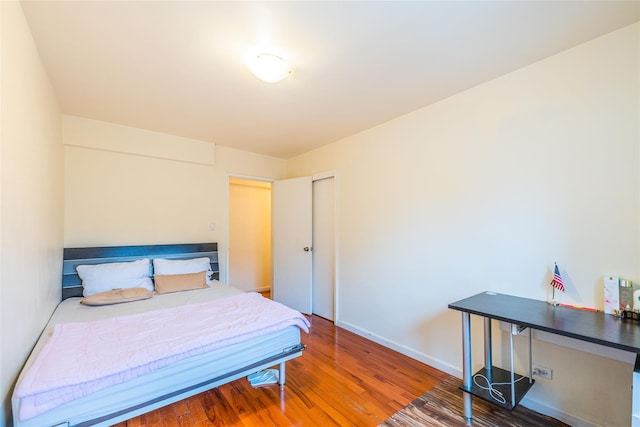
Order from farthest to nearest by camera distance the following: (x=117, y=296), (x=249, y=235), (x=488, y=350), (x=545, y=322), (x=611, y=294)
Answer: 1. (x=249, y=235)
2. (x=117, y=296)
3. (x=488, y=350)
4. (x=611, y=294)
5. (x=545, y=322)

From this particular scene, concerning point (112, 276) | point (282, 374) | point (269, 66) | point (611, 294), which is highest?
point (269, 66)

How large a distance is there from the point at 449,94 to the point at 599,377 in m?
2.26

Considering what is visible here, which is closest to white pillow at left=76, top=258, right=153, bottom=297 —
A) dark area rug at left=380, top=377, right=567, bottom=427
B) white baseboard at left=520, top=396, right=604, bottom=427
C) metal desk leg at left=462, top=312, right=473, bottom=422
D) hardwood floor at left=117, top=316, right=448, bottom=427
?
hardwood floor at left=117, top=316, right=448, bottom=427

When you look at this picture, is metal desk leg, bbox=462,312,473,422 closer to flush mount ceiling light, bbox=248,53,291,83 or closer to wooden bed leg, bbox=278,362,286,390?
wooden bed leg, bbox=278,362,286,390

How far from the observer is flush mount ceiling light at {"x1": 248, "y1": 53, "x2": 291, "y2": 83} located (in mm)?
1819

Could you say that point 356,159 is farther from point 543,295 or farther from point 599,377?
point 599,377

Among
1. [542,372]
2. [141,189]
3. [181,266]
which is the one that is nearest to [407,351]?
[542,372]

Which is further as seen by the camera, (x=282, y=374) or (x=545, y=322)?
(x=282, y=374)

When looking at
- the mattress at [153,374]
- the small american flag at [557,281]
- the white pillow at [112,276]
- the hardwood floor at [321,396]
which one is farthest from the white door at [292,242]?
the small american flag at [557,281]

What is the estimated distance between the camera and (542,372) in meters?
1.88

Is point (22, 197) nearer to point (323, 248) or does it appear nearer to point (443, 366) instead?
point (323, 248)

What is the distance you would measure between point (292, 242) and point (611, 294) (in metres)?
3.35

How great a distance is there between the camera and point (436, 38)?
66.8 inches

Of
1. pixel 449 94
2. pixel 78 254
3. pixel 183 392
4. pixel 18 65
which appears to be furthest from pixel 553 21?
pixel 78 254
